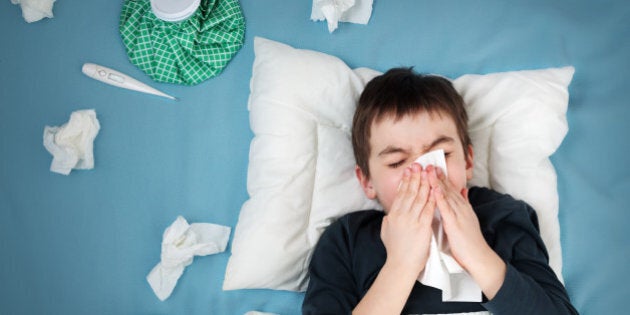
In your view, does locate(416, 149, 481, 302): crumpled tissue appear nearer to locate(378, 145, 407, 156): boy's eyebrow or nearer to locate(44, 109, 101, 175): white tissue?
locate(378, 145, 407, 156): boy's eyebrow

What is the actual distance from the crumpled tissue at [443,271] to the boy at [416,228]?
17mm

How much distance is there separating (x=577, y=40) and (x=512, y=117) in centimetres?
33

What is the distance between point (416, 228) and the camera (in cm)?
96

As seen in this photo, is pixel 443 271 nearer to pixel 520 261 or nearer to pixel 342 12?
pixel 520 261

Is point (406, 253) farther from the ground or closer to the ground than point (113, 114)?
closer to the ground

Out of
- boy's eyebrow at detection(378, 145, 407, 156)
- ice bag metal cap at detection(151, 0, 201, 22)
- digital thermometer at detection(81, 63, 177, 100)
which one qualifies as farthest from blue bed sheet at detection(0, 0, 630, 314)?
boy's eyebrow at detection(378, 145, 407, 156)

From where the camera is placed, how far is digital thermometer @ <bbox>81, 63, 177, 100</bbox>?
1.38 m

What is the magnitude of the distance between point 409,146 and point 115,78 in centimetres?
77

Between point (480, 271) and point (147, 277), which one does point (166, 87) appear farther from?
point (480, 271)

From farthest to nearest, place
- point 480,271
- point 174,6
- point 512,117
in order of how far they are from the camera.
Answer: point 174,6 → point 512,117 → point 480,271

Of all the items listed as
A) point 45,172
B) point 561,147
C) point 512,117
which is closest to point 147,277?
point 45,172

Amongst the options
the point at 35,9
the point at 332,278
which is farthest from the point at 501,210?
the point at 35,9

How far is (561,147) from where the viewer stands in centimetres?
131

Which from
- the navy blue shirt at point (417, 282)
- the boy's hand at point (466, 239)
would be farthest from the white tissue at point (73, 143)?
the boy's hand at point (466, 239)
